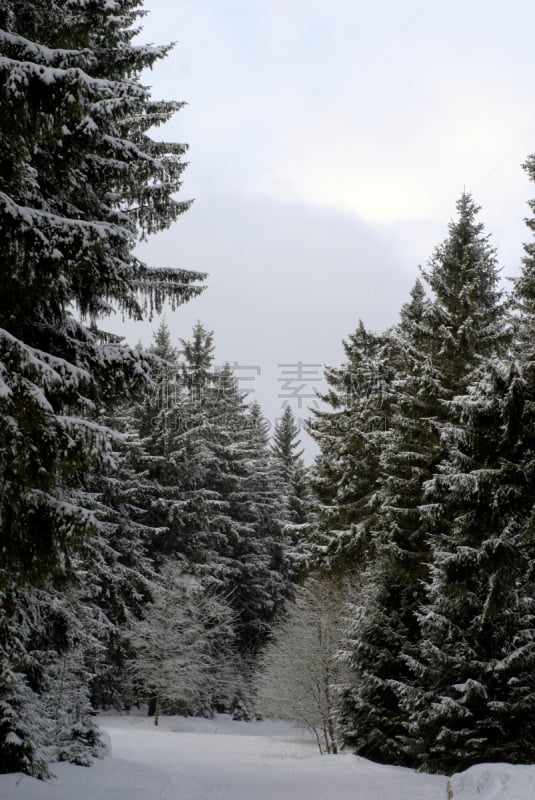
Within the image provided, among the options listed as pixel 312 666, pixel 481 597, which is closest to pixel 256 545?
pixel 312 666

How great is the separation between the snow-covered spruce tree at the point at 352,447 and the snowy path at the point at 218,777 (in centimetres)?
706

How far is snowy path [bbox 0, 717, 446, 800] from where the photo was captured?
1113 cm

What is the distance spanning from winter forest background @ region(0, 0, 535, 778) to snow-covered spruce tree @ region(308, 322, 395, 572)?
0.11m

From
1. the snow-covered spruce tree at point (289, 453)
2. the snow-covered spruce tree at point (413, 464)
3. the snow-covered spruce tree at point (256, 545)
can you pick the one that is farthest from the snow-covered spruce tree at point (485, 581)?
the snow-covered spruce tree at point (289, 453)

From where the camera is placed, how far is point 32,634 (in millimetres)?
9211

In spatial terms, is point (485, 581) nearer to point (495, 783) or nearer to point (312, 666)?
point (495, 783)

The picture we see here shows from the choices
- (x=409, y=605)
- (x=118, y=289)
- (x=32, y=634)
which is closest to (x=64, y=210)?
(x=118, y=289)

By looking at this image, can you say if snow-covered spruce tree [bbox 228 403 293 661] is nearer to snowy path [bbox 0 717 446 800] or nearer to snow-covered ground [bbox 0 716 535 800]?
snow-covered ground [bbox 0 716 535 800]

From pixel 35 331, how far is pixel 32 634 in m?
4.25

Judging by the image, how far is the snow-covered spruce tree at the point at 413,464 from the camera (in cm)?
1717

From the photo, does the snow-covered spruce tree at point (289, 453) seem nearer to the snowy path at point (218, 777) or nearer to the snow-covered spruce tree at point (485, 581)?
the snowy path at point (218, 777)

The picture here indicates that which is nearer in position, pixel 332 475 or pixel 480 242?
pixel 480 242

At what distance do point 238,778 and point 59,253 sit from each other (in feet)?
44.8

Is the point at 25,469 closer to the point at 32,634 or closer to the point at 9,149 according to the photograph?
the point at 9,149
